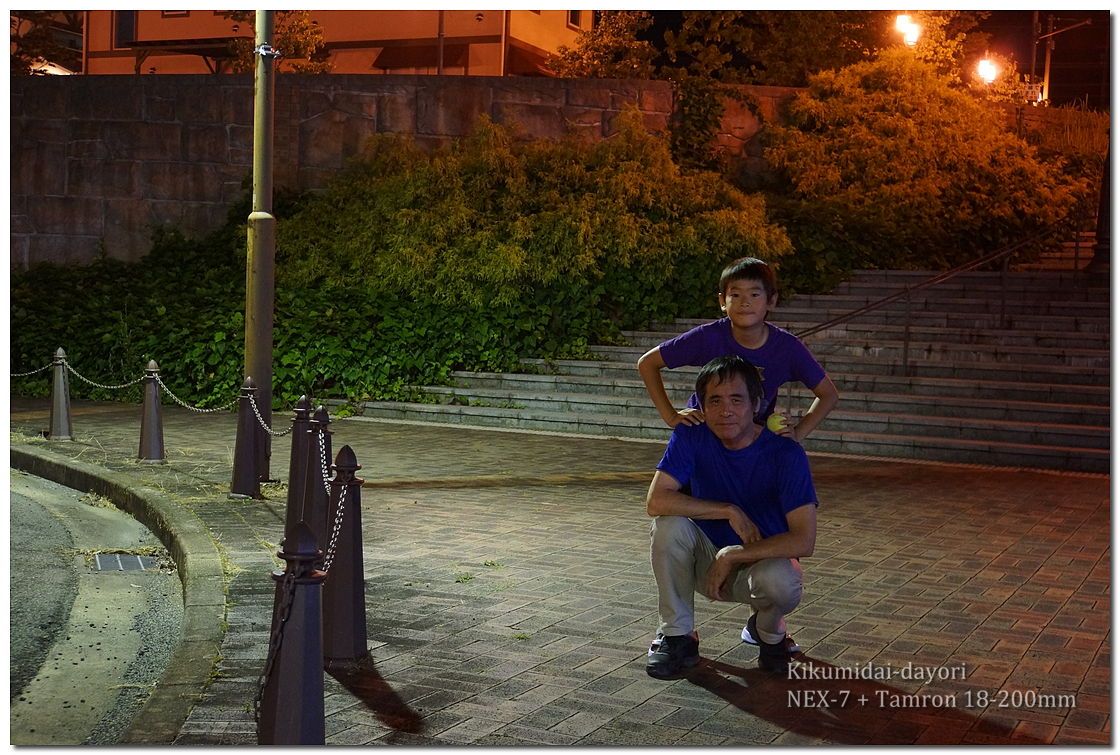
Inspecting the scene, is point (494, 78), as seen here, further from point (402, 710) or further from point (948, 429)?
point (402, 710)

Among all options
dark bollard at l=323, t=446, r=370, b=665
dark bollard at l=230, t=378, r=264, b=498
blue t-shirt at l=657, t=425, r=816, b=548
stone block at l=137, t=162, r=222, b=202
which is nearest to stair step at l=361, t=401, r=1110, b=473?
dark bollard at l=230, t=378, r=264, b=498

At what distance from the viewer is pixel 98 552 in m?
8.11

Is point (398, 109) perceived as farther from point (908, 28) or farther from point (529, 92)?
point (908, 28)

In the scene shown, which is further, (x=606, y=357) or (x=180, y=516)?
(x=606, y=357)

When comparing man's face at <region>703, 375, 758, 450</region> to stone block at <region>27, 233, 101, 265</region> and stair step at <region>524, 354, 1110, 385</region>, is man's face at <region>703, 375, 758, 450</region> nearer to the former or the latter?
stair step at <region>524, 354, 1110, 385</region>

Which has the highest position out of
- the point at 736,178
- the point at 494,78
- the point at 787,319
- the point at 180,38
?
the point at 180,38

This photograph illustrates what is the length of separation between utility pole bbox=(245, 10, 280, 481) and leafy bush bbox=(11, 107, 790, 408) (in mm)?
6001

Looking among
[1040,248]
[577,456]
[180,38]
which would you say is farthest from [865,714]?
[180,38]

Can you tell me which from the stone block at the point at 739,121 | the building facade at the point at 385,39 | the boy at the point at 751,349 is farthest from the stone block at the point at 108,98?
the boy at the point at 751,349

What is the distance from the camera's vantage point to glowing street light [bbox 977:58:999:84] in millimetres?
21516

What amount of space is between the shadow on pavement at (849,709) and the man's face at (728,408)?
0.94m

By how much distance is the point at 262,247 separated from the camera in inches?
388

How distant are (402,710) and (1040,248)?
1696 centimetres

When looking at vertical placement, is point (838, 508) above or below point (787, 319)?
below
